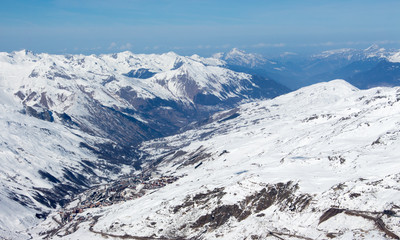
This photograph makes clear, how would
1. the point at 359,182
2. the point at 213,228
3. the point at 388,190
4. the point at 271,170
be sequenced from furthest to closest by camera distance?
the point at 271,170
the point at 213,228
the point at 359,182
the point at 388,190

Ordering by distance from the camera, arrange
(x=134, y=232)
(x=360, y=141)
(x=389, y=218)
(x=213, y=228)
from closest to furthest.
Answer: (x=389, y=218), (x=213, y=228), (x=134, y=232), (x=360, y=141)

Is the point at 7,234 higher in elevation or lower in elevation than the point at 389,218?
lower

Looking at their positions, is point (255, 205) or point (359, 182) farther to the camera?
point (255, 205)

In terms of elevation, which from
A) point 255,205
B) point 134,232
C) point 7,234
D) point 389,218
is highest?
point 389,218

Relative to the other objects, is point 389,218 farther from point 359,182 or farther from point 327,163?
point 327,163

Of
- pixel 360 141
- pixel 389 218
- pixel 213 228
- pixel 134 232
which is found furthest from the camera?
pixel 360 141

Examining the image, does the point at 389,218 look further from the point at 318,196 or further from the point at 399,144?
the point at 399,144

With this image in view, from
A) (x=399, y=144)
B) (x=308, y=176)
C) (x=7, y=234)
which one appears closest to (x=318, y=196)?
(x=308, y=176)

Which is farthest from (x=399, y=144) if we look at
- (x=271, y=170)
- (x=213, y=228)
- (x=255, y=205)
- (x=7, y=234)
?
(x=7, y=234)

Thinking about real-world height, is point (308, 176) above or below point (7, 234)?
above
